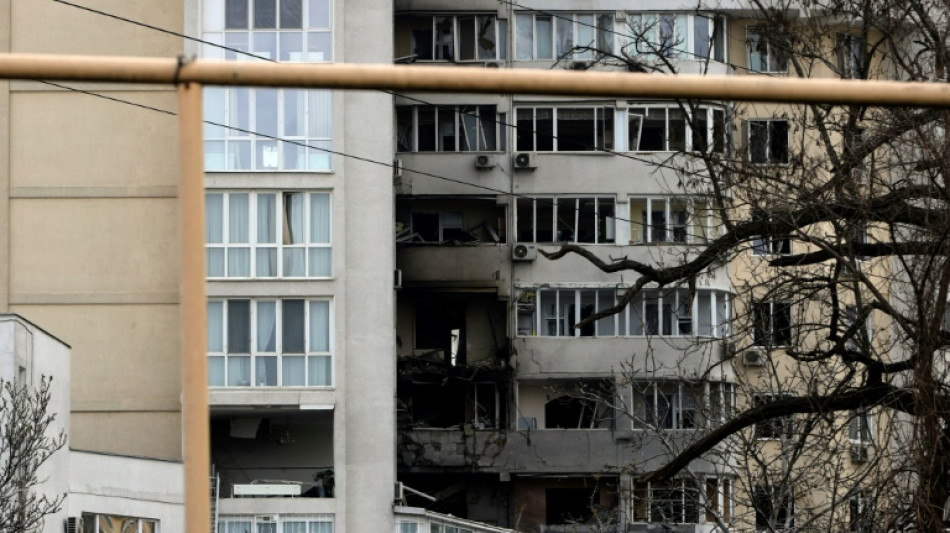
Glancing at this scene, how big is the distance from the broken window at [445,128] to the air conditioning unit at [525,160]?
88 centimetres

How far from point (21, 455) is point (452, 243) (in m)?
22.4

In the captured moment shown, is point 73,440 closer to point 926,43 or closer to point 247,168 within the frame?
point 247,168

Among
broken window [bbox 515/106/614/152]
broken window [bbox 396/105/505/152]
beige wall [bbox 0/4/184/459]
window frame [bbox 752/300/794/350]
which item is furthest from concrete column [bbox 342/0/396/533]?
window frame [bbox 752/300/794/350]

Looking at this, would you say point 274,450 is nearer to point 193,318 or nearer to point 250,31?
point 250,31

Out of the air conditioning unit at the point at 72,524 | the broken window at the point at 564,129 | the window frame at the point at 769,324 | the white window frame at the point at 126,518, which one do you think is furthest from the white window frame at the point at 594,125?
the window frame at the point at 769,324

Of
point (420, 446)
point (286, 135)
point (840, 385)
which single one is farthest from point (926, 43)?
point (420, 446)

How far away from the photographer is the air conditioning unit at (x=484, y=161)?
54.2m

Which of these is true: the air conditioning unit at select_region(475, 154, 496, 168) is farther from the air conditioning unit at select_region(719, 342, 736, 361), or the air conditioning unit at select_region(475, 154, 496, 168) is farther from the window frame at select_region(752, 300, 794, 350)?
the air conditioning unit at select_region(719, 342, 736, 361)

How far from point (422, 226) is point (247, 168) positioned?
826 cm

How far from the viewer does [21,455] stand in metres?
33.3

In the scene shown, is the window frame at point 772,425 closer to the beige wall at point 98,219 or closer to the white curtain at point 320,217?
the white curtain at point 320,217

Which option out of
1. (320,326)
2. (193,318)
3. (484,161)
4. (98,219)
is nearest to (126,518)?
(320,326)

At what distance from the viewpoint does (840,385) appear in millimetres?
18578

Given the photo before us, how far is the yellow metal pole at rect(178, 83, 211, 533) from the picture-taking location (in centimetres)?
578
